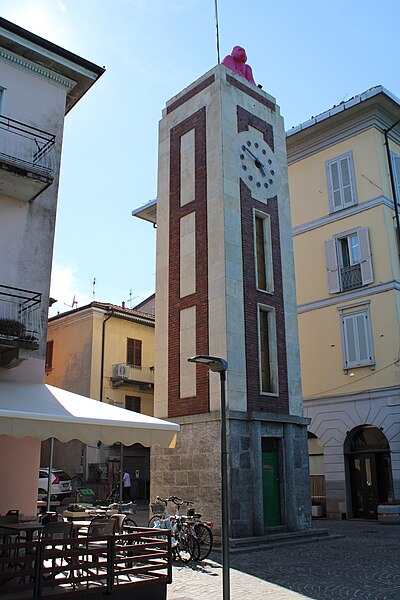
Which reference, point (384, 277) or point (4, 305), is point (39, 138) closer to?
point (4, 305)

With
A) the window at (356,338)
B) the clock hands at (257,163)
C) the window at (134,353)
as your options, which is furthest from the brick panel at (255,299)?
the window at (134,353)

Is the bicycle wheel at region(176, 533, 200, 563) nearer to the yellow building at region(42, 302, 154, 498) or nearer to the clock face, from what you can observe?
the clock face

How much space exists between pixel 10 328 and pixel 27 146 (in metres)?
4.19

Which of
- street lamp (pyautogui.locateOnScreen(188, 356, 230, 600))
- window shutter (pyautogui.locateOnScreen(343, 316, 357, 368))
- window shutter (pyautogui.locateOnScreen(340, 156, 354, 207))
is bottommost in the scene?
street lamp (pyautogui.locateOnScreen(188, 356, 230, 600))

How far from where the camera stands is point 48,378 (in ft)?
103

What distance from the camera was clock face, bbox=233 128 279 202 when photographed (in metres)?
18.7

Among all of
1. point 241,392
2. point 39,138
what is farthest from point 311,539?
point 39,138

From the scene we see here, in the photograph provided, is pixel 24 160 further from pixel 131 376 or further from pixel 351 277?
pixel 131 376

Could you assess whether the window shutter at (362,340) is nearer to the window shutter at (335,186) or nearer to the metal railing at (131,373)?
the window shutter at (335,186)

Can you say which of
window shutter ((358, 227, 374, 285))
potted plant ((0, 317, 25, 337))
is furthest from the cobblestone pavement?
window shutter ((358, 227, 374, 285))

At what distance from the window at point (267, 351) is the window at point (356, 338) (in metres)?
5.58

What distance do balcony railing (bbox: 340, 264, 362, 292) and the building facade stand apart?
13.2m

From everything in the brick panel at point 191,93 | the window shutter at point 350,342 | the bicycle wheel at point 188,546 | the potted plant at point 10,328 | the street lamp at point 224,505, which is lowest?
the bicycle wheel at point 188,546

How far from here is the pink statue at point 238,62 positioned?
66.5 ft
